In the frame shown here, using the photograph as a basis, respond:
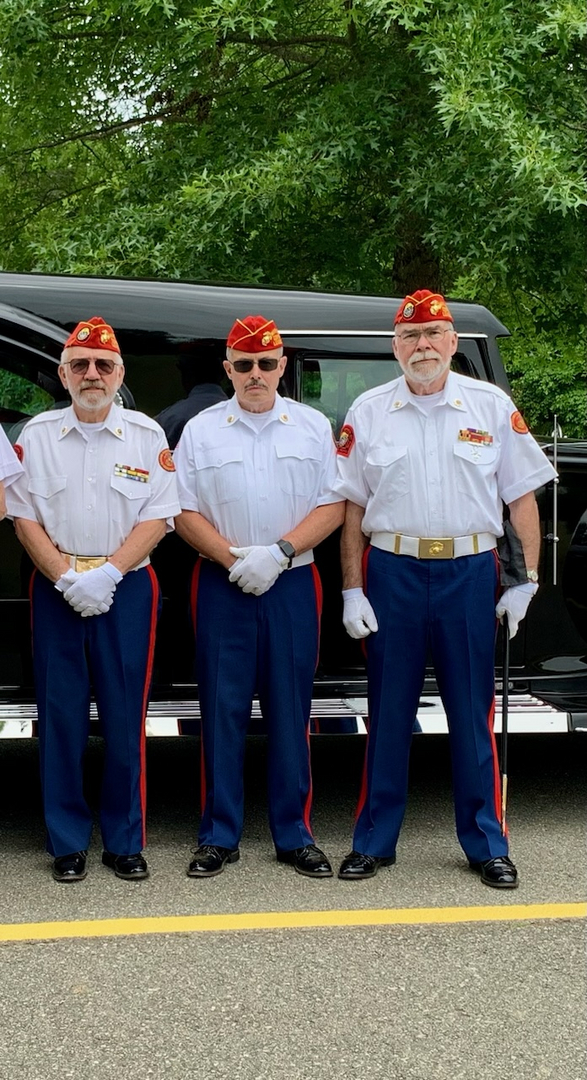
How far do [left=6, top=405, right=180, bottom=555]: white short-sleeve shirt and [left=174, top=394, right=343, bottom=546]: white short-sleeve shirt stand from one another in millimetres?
119

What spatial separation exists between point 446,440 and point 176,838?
5.83 feet

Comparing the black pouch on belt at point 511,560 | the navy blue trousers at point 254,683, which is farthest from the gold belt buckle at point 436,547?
the navy blue trousers at point 254,683

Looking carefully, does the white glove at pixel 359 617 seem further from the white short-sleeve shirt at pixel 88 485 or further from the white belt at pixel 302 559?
the white short-sleeve shirt at pixel 88 485

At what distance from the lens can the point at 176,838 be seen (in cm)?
474

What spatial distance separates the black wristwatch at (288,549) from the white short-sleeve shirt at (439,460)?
0.27 metres

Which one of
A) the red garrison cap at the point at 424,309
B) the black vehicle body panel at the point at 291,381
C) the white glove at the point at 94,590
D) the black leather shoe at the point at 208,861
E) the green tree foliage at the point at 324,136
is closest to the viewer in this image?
the white glove at the point at 94,590

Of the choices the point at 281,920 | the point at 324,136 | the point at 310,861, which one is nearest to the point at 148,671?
the point at 310,861

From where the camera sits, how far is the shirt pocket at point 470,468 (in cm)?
420

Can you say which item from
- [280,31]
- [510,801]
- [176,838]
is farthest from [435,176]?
[176,838]

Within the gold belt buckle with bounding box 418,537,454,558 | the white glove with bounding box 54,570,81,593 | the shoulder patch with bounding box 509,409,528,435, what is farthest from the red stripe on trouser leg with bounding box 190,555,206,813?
the shoulder patch with bounding box 509,409,528,435

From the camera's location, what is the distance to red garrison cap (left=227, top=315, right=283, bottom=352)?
13.9 ft

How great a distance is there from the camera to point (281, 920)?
3.89m

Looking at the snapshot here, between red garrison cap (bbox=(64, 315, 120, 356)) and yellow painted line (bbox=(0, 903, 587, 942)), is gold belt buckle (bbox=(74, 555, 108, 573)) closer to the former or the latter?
red garrison cap (bbox=(64, 315, 120, 356))

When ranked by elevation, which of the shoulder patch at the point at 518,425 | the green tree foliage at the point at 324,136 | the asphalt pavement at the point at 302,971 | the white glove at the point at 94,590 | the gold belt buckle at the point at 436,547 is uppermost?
the green tree foliage at the point at 324,136
